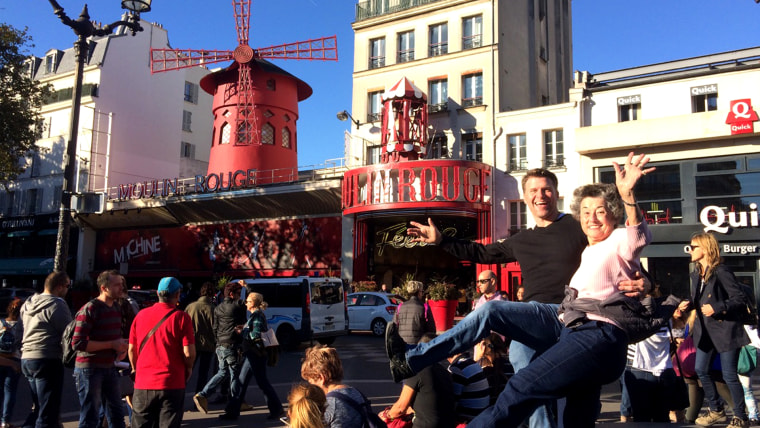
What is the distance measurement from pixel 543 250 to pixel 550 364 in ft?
3.44

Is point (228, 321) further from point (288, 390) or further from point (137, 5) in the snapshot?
point (137, 5)

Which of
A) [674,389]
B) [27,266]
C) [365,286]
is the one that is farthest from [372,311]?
[27,266]

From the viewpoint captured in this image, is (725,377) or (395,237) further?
(395,237)

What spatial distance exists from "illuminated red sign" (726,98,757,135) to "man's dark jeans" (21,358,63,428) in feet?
68.3

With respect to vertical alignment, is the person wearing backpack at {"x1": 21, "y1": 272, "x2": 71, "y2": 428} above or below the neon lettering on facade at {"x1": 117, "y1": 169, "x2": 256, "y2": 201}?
below

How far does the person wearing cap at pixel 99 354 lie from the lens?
5680 mm

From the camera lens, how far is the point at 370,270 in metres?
26.3

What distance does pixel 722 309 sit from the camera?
5902 mm

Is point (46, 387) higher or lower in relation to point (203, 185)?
lower

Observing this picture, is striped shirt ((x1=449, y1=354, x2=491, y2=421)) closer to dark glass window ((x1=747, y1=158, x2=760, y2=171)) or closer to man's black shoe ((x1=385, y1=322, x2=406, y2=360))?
man's black shoe ((x1=385, y1=322, x2=406, y2=360))

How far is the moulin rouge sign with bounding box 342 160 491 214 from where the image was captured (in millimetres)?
23141

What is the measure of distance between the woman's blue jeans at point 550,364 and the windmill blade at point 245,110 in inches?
1139

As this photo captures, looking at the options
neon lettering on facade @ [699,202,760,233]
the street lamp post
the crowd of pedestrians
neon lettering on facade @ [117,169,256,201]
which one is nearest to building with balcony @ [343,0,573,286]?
neon lettering on facade @ [699,202,760,233]

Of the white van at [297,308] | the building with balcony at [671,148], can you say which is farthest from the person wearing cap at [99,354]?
the building with balcony at [671,148]
